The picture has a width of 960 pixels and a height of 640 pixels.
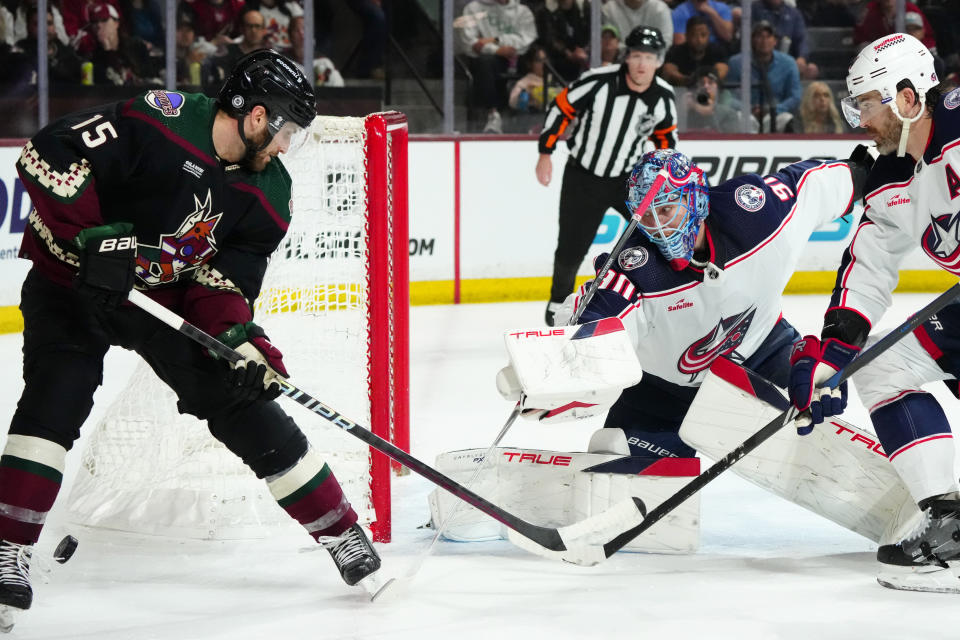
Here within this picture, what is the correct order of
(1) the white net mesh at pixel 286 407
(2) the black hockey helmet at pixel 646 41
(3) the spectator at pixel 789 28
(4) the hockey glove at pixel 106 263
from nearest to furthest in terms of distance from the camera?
1. (4) the hockey glove at pixel 106 263
2. (1) the white net mesh at pixel 286 407
3. (2) the black hockey helmet at pixel 646 41
4. (3) the spectator at pixel 789 28

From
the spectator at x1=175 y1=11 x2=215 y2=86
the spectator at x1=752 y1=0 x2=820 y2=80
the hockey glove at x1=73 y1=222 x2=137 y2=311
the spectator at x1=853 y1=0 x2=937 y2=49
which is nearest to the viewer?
the hockey glove at x1=73 y1=222 x2=137 y2=311

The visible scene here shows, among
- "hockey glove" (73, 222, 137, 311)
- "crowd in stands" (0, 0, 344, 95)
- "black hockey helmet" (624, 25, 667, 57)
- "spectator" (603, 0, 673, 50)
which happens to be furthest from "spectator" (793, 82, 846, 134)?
"hockey glove" (73, 222, 137, 311)

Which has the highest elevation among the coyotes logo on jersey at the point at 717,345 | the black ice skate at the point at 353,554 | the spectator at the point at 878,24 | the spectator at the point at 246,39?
the spectator at the point at 878,24

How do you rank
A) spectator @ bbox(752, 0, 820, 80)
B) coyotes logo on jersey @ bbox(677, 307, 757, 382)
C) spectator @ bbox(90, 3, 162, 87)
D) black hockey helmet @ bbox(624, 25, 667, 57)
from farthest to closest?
1. spectator @ bbox(752, 0, 820, 80)
2. spectator @ bbox(90, 3, 162, 87)
3. black hockey helmet @ bbox(624, 25, 667, 57)
4. coyotes logo on jersey @ bbox(677, 307, 757, 382)

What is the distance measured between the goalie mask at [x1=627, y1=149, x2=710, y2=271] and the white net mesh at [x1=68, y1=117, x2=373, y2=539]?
673mm

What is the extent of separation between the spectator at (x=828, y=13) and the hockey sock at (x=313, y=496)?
5.58 m

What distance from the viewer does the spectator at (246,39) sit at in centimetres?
625

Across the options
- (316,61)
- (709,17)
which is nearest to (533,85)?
(709,17)

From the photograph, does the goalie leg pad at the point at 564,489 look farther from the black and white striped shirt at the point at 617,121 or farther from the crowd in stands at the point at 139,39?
the crowd in stands at the point at 139,39

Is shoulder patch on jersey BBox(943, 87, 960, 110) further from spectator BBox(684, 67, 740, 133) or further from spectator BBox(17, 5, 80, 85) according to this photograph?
spectator BBox(17, 5, 80, 85)

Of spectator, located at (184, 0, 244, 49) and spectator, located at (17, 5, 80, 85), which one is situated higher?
spectator, located at (184, 0, 244, 49)

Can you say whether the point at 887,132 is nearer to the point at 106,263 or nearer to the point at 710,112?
the point at 106,263

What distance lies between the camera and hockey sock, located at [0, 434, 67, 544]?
211cm

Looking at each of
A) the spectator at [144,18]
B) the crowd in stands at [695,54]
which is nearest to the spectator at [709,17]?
the crowd in stands at [695,54]
